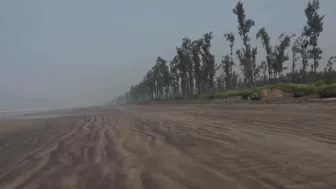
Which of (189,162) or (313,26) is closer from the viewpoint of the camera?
(189,162)

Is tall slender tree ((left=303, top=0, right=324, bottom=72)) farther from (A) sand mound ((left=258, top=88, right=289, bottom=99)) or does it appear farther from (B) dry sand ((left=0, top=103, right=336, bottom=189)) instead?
(B) dry sand ((left=0, top=103, right=336, bottom=189))

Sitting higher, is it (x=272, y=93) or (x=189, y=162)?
(x=272, y=93)

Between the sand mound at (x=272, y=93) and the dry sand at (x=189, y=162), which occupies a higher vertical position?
the sand mound at (x=272, y=93)

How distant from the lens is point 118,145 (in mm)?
6898

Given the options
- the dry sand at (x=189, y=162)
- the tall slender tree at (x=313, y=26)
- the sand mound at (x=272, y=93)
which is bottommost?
the dry sand at (x=189, y=162)

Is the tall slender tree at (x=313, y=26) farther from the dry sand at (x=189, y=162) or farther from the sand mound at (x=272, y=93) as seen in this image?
the dry sand at (x=189, y=162)

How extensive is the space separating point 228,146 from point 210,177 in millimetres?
2066

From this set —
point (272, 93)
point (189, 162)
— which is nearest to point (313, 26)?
point (272, 93)

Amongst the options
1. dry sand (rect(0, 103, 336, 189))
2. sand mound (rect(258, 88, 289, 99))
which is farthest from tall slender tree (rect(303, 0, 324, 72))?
dry sand (rect(0, 103, 336, 189))

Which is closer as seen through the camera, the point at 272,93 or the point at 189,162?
the point at 189,162

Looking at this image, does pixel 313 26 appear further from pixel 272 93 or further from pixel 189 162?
pixel 189 162

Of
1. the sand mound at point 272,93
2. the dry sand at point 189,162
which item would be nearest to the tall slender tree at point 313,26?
the sand mound at point 272,93

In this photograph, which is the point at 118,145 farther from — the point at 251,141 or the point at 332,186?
the point at 332,186

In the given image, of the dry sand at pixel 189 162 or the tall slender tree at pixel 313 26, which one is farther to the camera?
the tall slender tree at pixel 313 26
